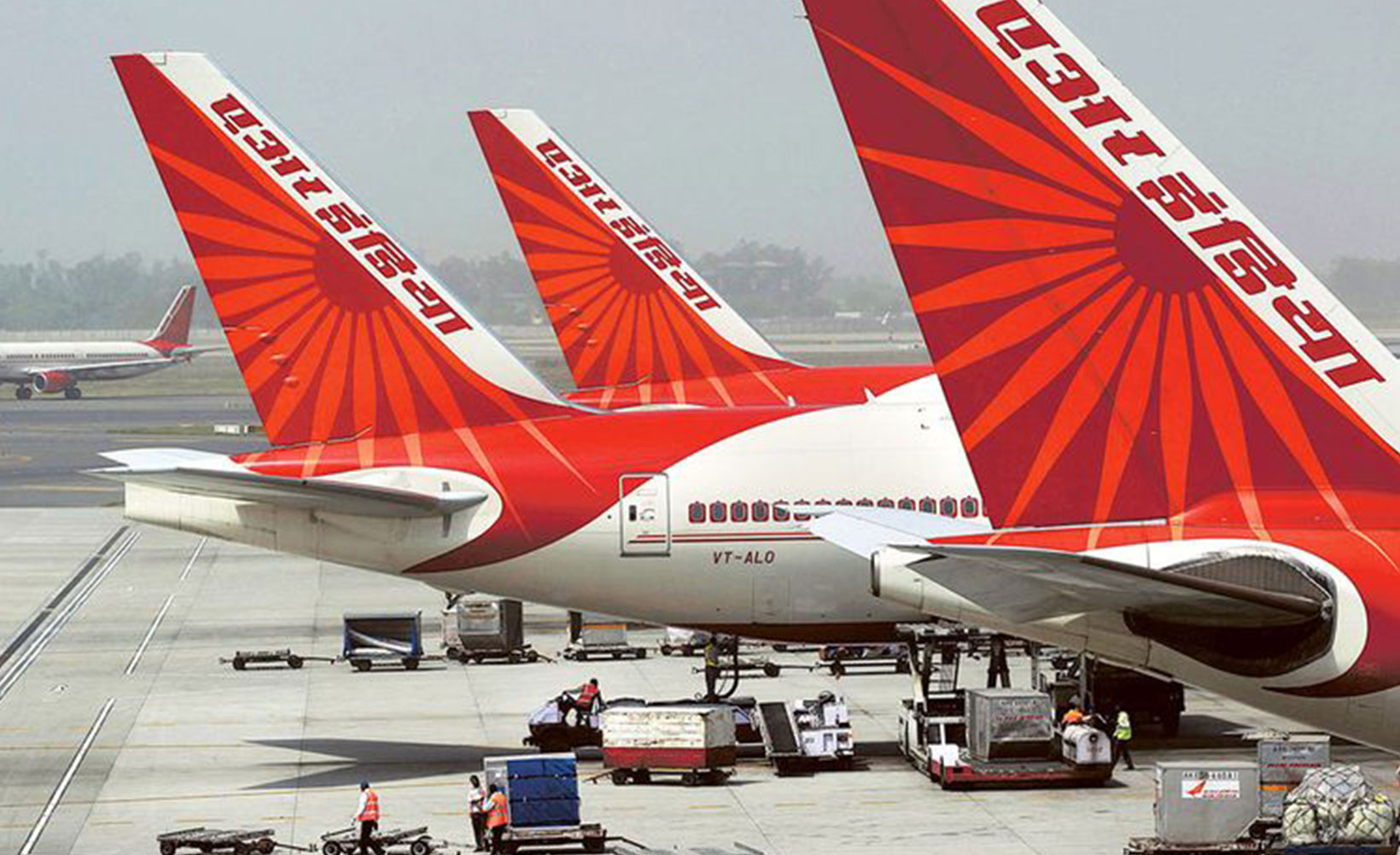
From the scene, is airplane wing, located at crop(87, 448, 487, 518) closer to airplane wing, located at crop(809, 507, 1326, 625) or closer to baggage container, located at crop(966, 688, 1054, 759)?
baggage container, located at crop(966, 688, 1054, 759)

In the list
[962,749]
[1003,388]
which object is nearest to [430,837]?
[962,749]

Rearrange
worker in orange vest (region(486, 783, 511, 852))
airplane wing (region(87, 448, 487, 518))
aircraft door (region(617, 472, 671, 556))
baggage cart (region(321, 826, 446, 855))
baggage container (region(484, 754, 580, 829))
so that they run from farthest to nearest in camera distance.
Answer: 1. aircraft door (region(617, 472, 671, 556))
2. airplane wing (region(87, 448, 487, 518))
3. baggage container (region(484, 754, 580, 829))
4. worker in orange vest (region(486, 783, 511, 852))
5. baggage cart (region(321, 826, 446, 855))

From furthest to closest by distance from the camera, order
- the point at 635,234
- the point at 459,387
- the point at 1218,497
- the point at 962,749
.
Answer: the point at 635,234 < the point at 459,387 < the point at 962,749 < the point at 1218,497

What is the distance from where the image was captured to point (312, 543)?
133 ft

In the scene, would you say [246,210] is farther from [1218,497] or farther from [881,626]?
[1218,497]

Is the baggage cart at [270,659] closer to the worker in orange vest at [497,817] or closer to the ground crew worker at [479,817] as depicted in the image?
the ground crew worker at [479,817]

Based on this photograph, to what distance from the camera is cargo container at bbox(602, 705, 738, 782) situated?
39438 mm

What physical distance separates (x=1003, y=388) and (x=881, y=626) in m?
22.7

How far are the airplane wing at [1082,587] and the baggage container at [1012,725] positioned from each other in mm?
19536

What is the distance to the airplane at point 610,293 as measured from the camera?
2559 inches

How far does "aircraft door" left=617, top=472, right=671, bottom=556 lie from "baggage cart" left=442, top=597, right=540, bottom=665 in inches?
602

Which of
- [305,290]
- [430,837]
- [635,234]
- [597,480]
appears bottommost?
[430,837]

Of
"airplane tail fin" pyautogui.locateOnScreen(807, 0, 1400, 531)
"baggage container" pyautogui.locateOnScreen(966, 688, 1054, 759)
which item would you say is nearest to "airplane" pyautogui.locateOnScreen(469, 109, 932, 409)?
"baggage container" pyautogui.locateOnScreen(966, 688, 1054, 759)

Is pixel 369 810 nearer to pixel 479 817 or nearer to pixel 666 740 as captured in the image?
pixel 479 817
